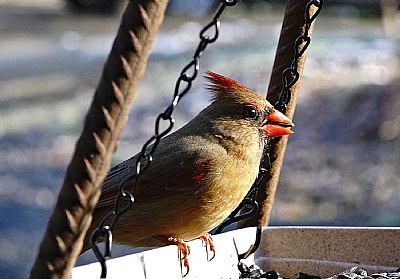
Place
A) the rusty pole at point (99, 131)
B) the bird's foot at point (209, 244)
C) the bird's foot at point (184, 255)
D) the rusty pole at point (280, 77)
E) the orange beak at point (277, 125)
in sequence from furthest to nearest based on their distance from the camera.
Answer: the orange beak at point (277, 125) < the rusty pole at point (280, 77) < the bird's foot at point (209, 244) < the bird's foot at point (184, 255) < the rusty pole at point (99, 131)

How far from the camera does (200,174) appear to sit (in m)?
2.45

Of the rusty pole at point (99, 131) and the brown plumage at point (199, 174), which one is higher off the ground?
the rusty pole at point (99, 131)

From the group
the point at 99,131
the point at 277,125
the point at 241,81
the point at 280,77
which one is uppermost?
the point at 99,131

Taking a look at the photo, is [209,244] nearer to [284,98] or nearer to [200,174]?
[200,174]

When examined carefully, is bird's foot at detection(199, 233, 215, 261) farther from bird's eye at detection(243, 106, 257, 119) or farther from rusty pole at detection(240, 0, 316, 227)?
bird's eye at detection(243, 106, 257, 119)

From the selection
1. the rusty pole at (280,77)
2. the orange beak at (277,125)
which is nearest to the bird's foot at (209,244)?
the rusty pole at (280,77)

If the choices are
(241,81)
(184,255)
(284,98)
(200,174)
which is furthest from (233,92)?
(241,81)

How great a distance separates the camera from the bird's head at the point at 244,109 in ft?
8.48

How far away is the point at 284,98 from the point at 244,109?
0.17 metres

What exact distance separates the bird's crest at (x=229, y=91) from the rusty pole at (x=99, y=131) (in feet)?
4.00

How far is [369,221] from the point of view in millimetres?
6379

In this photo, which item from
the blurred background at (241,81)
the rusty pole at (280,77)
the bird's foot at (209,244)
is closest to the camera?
the bird's foot at (209,244)

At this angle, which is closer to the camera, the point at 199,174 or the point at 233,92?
the point at 199,174

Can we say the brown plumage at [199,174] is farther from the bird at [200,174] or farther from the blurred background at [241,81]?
the blurred background at [241,81]
